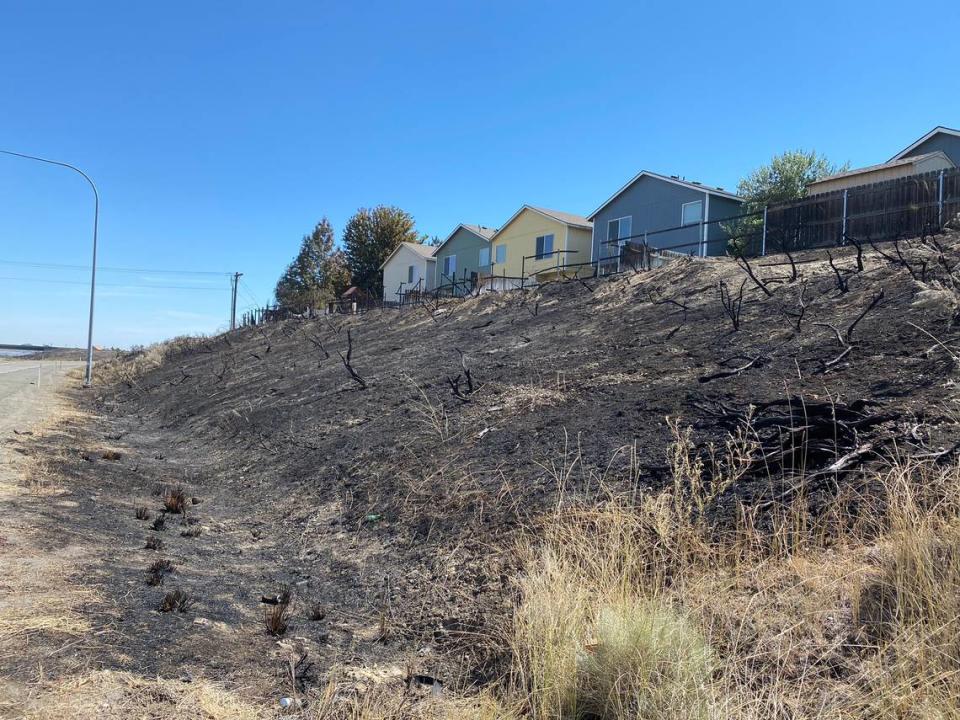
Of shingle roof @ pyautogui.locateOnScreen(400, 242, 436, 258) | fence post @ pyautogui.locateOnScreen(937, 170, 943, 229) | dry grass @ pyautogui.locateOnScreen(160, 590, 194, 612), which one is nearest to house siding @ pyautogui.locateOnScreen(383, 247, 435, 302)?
shingle roof @ pyautogui.locateOnScreen(400, 242, 436, 258)

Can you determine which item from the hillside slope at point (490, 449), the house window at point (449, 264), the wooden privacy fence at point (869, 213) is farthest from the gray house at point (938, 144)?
the house window at point (449, 264)

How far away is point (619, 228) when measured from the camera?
94.9 ft

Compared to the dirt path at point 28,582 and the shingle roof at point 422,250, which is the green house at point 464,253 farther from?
the dirt path at point 28,582

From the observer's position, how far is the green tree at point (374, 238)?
51406 millimetres

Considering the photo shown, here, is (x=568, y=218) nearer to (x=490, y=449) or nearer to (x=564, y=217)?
(x=564, y=217)

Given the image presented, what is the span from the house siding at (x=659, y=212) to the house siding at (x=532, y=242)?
1512 millimetres

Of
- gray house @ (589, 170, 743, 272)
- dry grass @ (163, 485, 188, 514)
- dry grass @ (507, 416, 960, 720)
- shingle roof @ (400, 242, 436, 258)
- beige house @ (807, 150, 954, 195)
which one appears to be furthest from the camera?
shingle roof @ (400, 242, 436, 258)

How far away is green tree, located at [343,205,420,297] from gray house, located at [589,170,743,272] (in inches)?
981

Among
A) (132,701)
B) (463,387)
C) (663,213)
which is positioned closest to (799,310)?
(463,387)

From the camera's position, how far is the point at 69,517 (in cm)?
598

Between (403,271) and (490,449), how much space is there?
39478mm

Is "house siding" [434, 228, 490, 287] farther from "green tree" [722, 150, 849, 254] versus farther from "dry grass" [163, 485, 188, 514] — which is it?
"dry grass" [163, 485, 188, 514]

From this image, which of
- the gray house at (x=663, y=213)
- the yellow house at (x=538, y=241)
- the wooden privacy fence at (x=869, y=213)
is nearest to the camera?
the wooden privacy fence at (x=869, y=213)

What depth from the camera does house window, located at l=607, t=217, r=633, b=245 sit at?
93.1ft
